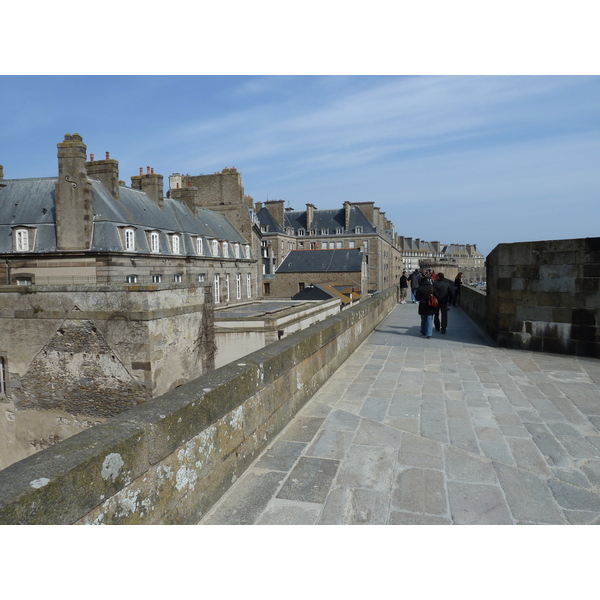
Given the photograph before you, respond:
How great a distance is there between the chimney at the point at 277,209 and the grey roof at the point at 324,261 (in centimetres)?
1721

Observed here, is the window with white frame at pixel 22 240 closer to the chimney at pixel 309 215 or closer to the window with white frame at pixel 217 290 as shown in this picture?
the window with white frame at pixel 217 290

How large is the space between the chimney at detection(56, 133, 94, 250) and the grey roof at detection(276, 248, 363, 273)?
28563 mm

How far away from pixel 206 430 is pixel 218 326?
53.3 ft

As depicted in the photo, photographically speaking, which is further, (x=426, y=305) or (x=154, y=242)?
(x=154, y=242)

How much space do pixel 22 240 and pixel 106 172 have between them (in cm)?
576

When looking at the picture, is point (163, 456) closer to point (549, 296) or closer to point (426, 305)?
point (549, 296)

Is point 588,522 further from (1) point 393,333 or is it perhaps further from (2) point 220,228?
(2) point 220,228

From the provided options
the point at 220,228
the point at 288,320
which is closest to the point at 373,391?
the point at 288,320

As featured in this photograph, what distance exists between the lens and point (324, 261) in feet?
158

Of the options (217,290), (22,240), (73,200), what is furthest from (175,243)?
(22,240)

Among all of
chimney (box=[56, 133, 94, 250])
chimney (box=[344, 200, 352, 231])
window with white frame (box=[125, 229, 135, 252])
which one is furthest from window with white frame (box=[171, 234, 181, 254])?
chimney (box=[344, 200, 352, 231])

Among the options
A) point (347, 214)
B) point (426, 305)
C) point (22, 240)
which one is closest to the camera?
point (426, 305)

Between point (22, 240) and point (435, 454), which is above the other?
point (22, 240)

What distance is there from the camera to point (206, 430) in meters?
2.96
